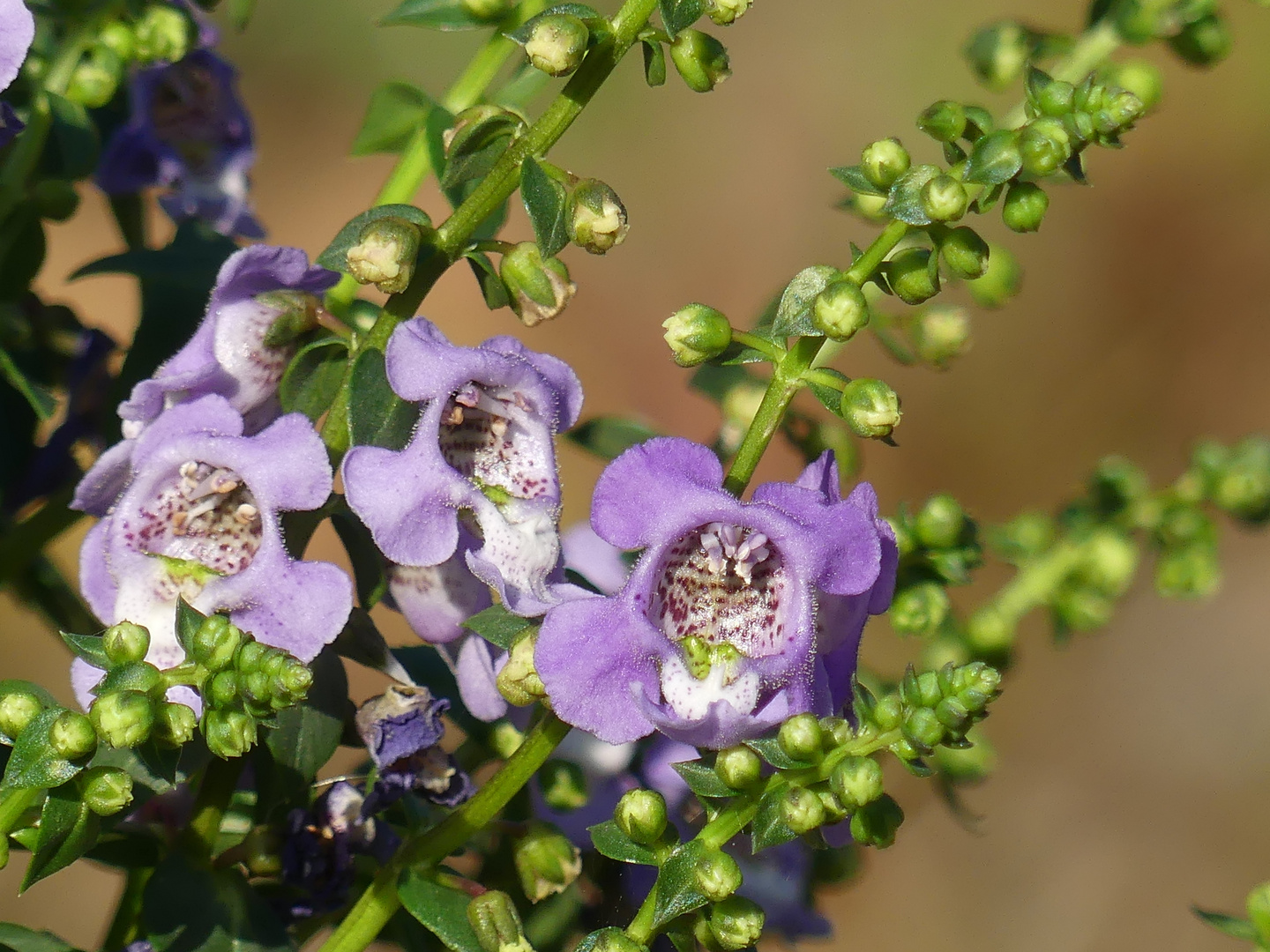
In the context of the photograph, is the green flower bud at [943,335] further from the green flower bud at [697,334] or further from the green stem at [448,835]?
the green stem at [448,835]

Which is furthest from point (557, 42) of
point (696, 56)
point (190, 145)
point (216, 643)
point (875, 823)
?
point (190, 145)

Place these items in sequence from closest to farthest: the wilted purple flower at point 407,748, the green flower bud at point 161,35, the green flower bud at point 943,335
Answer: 1. the wilted purple flower at point 407,748
2. the green flower bud at point 161,35
3. the green flower bud at point 943,335

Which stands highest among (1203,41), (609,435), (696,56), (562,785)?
(1203,41)

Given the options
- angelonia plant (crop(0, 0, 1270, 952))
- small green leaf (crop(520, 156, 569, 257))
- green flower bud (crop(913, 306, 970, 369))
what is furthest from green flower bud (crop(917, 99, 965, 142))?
green flower bud (crop(913, 306, 970, 369))

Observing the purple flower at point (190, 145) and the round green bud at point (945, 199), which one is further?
the purple flower at point (190, 145)

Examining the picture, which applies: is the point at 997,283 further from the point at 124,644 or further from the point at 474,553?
the point at 124,644

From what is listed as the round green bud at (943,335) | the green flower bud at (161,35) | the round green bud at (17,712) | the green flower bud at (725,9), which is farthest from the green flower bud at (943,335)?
the round green bud at (17,712)

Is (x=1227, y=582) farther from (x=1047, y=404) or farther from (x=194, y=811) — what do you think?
(x=194, y=811)
